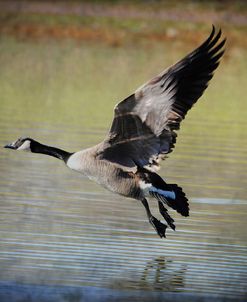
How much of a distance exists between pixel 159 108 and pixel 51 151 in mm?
1364

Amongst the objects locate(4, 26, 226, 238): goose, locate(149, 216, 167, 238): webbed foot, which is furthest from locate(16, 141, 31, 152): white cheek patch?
locate(149, 216, 167, 238): webbed foot

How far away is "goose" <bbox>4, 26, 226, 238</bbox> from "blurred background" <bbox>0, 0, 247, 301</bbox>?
0.44 meters

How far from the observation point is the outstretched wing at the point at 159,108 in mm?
8398

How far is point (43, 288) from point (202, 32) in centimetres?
2170

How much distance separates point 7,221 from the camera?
9094 mm

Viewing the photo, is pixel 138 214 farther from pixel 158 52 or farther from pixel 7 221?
pixel 158 52

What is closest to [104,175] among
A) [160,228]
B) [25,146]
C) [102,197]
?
[160,228]

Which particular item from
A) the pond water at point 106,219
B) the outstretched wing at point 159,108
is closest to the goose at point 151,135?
the outstretched wing at point 159,108

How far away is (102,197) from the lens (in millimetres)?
10555

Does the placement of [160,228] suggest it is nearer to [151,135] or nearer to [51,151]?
[151,135]

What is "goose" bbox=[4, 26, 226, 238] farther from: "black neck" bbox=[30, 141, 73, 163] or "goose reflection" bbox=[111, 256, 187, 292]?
"goose reflection" bbox=[111, 256, 187, 292]

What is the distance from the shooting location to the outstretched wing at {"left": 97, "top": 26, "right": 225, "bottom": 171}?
840 cm

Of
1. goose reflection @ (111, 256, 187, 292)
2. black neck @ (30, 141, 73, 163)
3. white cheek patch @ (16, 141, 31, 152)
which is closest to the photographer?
goose reflection @ (111, 256, 187, 292)

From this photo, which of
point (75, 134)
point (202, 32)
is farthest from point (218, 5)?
point (75, 134)
